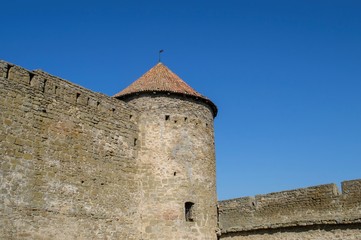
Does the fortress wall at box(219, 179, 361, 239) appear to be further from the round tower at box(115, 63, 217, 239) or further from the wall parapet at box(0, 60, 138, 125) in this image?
the wall parapet at box(0, 60, 138, 125)

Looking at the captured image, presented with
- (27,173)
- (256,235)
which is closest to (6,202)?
(27,173)

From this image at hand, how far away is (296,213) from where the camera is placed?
16.2m

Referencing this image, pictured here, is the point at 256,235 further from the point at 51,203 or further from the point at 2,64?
the point at 2,64

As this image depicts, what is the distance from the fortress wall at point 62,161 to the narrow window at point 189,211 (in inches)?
64.6

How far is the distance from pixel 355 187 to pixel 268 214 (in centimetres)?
345

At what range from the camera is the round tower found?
1470cm

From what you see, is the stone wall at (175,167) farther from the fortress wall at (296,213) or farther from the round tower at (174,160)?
the fortress wall at (296,213)

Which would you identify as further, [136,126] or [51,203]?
[136,126]

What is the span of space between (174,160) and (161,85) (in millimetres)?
2691

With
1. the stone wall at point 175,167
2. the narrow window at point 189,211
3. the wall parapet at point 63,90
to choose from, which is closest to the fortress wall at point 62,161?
the wall parapet at point 63,90

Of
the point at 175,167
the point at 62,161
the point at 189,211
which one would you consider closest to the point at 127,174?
the point at 175,167

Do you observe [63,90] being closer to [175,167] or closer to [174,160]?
[174,160]

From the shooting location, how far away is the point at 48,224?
39.4ft

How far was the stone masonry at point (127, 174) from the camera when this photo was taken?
1187 centimetres
